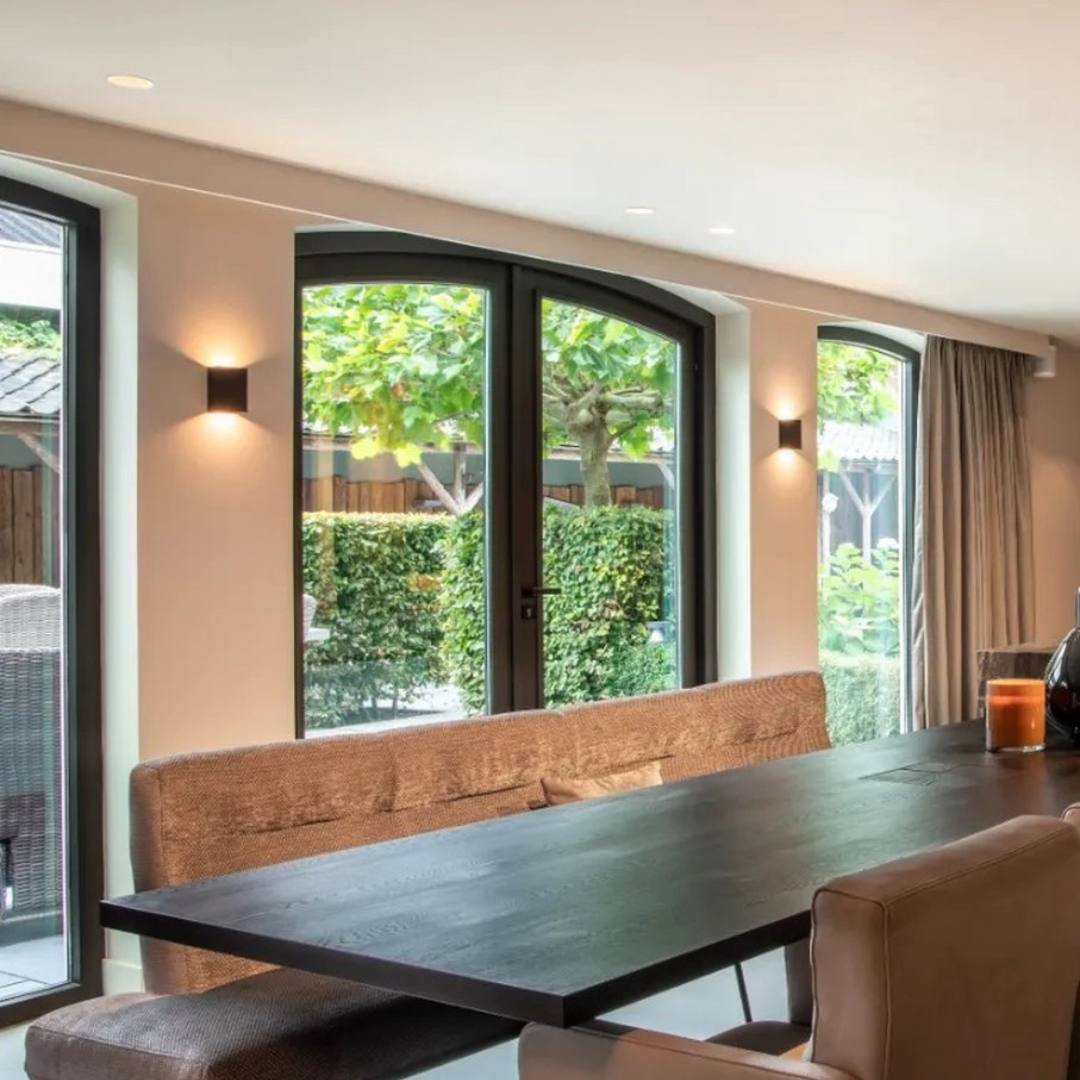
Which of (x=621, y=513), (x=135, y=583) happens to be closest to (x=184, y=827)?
(x=135, y=583)

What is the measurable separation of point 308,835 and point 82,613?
146 cm

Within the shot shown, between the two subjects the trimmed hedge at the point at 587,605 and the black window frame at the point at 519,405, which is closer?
the black window frame at the point at 519,405

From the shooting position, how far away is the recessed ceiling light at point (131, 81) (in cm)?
383

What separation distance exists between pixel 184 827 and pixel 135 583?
4.62 feet

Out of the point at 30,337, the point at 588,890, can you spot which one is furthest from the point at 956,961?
the point at 30,337

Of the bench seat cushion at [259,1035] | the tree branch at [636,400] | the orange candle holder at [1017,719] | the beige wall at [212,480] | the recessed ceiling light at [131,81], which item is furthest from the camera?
the tree branch at [636,400]

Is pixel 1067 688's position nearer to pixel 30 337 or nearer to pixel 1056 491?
pixel 30 337

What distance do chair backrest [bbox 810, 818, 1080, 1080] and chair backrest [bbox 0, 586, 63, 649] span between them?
10.2 feet

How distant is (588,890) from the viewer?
2.33 metres

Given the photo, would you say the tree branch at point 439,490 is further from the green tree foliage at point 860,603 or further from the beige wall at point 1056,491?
the beige wall at point 1056,491

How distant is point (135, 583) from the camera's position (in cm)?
445

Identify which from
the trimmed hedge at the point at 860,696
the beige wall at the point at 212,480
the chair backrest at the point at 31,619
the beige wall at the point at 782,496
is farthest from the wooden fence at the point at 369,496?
the trimmed hedge at the point at 860,696

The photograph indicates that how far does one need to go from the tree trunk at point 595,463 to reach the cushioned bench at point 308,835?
2.05 metres

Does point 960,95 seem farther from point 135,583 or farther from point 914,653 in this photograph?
point 914,653
